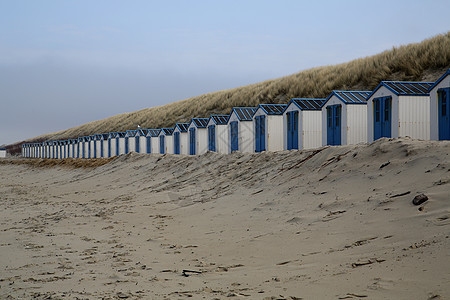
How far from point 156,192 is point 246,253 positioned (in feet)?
42.6

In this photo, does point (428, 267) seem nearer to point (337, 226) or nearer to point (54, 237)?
point (337, 226)

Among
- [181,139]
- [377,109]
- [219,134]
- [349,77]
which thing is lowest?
[181,139]

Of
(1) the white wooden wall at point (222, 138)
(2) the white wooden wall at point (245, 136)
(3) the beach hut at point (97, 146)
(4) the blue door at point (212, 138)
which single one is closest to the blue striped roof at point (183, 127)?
(4) the blue door at point (212, 138)

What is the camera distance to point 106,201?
20250 mm

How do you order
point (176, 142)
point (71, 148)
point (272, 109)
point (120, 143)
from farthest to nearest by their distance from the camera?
point (71, 148)
point (120, 143)
point (176, 142)
point (272, 109)

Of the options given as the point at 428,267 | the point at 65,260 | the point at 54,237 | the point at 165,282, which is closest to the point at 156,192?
the point at 54,237

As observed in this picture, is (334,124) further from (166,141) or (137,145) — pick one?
(137,145)

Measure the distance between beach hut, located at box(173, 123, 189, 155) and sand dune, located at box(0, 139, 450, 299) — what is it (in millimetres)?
20886

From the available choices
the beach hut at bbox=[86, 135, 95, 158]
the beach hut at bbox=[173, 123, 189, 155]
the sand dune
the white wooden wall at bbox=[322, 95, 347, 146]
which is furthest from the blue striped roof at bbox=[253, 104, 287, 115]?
the beach hut at bbox=[86, 135, 95, 158]

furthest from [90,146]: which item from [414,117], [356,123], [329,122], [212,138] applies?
[414,117]

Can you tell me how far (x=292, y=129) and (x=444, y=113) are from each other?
1029 cm

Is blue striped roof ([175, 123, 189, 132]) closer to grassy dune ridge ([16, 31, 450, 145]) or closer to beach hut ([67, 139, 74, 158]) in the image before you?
grassy dune ridge ([16, 31, 450, 145])

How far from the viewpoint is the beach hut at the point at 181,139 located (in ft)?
130

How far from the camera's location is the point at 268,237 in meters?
9.62
